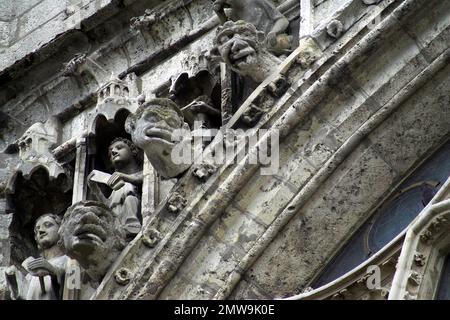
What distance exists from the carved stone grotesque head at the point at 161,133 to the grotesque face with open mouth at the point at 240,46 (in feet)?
1.14

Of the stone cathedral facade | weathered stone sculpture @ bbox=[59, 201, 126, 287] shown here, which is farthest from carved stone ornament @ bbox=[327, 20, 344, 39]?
weathered stone sculpture @ bbox=[59, 201, 126, 287]

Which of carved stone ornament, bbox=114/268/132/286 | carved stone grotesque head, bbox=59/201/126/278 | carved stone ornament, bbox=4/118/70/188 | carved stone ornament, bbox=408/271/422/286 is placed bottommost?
carved stone ornament, bbox=408/271/422/286

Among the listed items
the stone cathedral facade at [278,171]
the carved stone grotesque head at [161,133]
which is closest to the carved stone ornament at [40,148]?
the stone cathedral facade at [278,171]

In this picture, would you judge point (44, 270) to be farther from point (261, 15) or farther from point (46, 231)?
point (261, 15)

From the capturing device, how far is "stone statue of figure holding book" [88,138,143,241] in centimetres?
1032

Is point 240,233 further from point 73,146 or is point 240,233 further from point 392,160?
point 73,146

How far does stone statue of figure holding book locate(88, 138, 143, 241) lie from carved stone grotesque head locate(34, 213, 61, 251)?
0.24 m

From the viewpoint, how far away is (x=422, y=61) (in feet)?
33.0

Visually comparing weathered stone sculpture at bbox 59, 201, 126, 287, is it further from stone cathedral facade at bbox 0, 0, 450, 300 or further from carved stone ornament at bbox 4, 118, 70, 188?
carved stone ornament at bbox 4, 118, 70, 188

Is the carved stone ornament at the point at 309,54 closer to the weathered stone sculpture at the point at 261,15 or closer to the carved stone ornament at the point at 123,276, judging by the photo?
the weathered stone sculpture at the point at 261,15

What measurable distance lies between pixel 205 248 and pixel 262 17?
1.37m

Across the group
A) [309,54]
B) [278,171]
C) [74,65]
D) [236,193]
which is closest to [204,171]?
[236,193]

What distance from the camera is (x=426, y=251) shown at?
912cm

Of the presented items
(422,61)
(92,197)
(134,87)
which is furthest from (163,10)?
(422,61)
